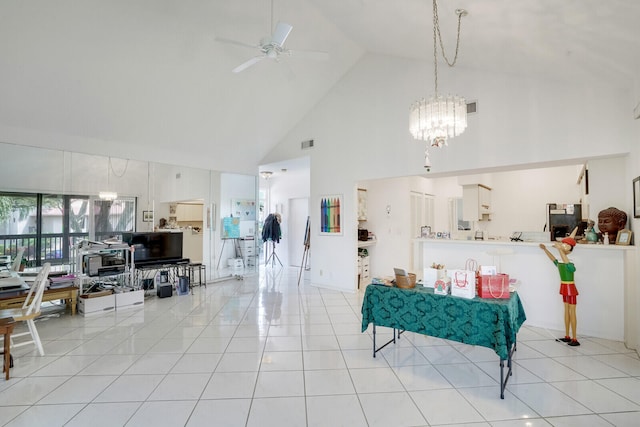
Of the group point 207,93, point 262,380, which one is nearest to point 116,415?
point 262,380

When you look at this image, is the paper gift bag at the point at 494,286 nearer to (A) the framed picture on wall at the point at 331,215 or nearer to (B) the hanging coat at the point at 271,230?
A: (A) the framed picture on wall at the point at 331,215

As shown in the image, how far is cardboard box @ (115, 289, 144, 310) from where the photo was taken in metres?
4.89

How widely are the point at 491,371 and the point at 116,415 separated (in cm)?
317

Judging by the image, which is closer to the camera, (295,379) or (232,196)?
(295,379)

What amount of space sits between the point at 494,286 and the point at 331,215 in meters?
3.87

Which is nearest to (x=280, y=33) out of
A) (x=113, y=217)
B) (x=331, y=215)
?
(x=331, y=215)

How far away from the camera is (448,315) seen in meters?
2.70

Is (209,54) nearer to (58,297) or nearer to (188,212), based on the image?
(188,212)

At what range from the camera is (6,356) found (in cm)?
276

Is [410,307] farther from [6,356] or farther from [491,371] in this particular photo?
[6,356]

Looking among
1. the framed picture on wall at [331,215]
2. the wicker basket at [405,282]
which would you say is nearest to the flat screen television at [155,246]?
the framed picture on wall at [331,215]

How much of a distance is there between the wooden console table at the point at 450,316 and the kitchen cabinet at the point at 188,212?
15.6 ft

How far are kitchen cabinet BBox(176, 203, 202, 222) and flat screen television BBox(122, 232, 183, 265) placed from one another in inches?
17.0

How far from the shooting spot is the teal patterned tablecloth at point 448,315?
2.46 metres
